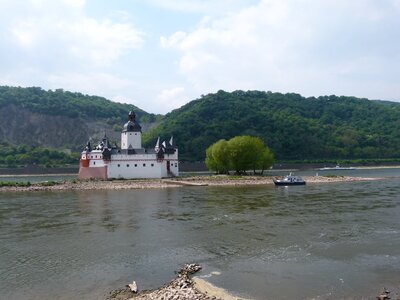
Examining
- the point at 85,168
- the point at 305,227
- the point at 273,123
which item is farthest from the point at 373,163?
the point at 305,227

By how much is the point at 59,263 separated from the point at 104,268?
235cm

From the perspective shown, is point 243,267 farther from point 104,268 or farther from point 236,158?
point 236,158

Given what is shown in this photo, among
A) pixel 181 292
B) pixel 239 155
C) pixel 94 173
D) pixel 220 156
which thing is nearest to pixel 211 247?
pixel 181 292

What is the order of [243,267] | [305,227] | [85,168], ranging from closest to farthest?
[243,267]
[305,227]
[85,168]

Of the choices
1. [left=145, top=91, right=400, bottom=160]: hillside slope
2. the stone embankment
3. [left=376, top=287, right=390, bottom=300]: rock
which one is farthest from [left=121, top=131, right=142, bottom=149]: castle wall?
[left=376, top=287, right=390, bottom=300]: rock

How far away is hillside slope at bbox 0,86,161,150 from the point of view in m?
153

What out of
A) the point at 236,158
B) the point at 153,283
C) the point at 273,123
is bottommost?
the point at 153,283

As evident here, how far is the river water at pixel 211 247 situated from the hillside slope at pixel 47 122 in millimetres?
121873

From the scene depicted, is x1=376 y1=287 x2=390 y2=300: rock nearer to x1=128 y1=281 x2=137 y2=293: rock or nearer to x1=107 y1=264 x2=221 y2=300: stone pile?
x1=107 y1=264 x2=221 y2=300: stone pile

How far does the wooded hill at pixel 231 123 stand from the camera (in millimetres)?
131375

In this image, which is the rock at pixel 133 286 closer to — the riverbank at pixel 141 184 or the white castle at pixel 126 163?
the riverbank at pixel 141 184

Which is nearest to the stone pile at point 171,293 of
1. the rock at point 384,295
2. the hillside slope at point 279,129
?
the rock at point 384,295

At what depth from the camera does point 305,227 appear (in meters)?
26.2

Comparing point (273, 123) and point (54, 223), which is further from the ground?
point (273, 123)
